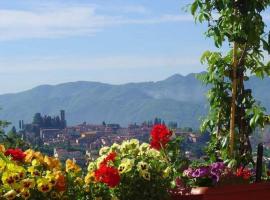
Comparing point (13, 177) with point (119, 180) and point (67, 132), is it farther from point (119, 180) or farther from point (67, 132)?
point (67, 132)

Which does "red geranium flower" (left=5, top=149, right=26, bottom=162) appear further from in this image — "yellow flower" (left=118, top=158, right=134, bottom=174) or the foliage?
"yellow flower" (left=118, top=158, right=134, bottom=174)

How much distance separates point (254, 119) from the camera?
6.16 m

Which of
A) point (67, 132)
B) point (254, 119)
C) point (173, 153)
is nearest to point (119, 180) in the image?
point (173, 153)

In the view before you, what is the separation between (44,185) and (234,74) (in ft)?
10.0

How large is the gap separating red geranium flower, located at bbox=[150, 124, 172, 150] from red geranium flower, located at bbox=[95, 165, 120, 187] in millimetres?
1138

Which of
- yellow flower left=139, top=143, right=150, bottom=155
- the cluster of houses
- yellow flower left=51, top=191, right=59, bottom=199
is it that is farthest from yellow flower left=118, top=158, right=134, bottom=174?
the cluster of houses

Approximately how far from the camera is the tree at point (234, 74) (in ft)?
20.4

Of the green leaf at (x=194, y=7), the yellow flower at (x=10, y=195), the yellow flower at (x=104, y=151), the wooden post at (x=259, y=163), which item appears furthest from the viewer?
the green leaf at (x=194, y=7)

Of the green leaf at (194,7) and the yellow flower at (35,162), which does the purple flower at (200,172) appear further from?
the green leaf at (194,7)

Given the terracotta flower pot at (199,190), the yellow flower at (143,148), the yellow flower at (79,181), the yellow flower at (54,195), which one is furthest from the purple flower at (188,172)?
the yellow flower at (54,195)

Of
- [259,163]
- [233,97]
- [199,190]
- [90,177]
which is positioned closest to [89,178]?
[90,177]

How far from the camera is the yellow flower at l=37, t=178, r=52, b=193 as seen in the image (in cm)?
383

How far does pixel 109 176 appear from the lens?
13.5ft

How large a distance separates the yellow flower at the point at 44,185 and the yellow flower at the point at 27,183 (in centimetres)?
4
